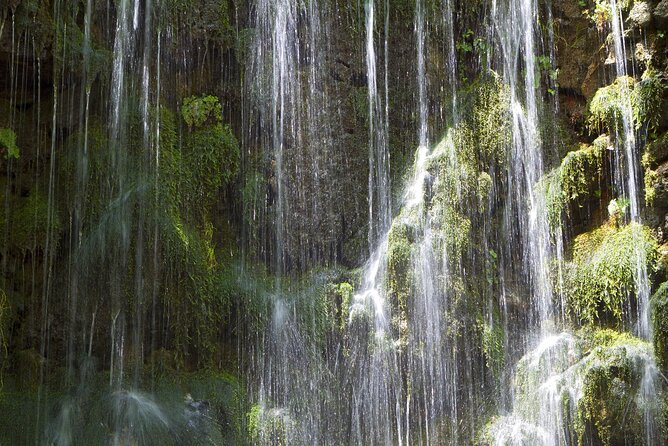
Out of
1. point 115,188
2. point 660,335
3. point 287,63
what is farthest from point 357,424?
point 287,63

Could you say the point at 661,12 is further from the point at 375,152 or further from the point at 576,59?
the point at 375,152

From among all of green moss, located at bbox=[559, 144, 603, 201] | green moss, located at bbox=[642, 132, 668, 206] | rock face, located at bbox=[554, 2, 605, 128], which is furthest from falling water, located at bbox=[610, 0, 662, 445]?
rock face, located at bbox=[554, 2, 605, 128]

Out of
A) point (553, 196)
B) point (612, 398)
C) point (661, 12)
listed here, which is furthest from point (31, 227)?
point (661, 12)

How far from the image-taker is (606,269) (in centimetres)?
770

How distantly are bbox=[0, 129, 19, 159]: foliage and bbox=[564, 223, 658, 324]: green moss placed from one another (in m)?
6.00

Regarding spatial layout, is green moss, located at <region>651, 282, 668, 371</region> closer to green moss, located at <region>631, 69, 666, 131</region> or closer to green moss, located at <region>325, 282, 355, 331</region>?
green moss, located at <region>631, 69, 666, 131</region>

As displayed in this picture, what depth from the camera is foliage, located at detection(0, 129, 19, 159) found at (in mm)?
7906

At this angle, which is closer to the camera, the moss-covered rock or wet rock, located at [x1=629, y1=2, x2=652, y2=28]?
the moss-covered rock

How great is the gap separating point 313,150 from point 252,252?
152 centimetres

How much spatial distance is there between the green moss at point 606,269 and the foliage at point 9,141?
6.00 metres

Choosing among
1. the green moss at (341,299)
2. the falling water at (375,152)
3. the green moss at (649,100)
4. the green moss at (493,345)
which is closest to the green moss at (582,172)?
the green moss at (649,100)

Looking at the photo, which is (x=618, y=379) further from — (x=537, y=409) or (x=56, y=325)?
(x=56, y=325)

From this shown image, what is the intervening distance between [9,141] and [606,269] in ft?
20.8

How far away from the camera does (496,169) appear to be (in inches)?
350
